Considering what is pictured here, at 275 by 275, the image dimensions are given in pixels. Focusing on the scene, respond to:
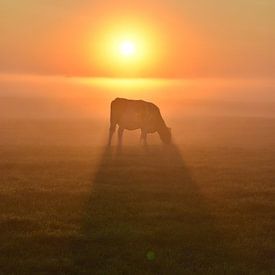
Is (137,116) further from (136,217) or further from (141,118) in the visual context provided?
(136,217)

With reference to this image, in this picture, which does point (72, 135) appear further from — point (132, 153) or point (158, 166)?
point (158, 166)

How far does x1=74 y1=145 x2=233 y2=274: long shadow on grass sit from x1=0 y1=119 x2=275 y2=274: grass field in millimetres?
24

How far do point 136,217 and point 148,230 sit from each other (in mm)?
1208

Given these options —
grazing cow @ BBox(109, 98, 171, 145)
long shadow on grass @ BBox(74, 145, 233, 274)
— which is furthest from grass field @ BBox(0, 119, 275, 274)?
grazing cow @ BBox(109, 98, 171, 145)

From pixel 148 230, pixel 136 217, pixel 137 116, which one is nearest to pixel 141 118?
pixel 137 116

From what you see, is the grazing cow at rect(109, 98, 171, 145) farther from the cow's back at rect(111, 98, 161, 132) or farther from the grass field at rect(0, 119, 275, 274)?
the grass field at rect(0, 119, 275, 274)

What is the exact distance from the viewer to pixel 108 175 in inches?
868

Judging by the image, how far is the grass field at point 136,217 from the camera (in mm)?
11562

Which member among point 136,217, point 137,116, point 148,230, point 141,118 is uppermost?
point 137,116

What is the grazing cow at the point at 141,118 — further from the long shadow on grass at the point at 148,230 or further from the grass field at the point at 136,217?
the long shadow on grass at the point at 148,230

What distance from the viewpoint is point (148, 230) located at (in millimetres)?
13648

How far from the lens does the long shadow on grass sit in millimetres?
11445

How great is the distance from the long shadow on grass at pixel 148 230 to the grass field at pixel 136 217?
0.02 meters

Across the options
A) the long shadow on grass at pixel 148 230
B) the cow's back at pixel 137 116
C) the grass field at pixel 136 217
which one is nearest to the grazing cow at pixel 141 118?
the cow's back at pixel 137 116
